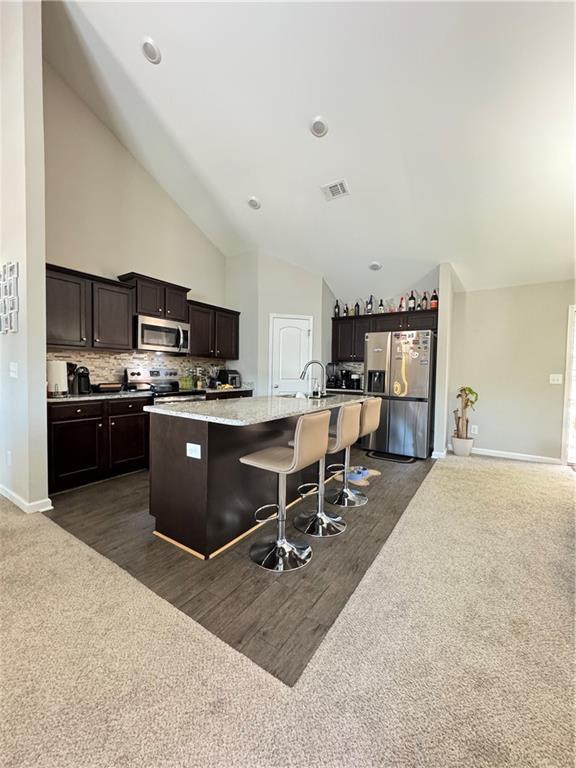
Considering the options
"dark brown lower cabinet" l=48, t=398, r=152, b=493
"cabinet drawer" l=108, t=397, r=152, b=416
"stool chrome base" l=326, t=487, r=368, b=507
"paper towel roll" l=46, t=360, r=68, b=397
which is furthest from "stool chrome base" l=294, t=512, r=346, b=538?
"paper towel roll" l=46, t=360, r=68, b=397

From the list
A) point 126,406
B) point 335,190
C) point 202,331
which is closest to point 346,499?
point 126,406

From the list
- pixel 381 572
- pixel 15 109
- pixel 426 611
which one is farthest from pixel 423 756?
pixel 15 109

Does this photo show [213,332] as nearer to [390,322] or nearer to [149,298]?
[149,298]

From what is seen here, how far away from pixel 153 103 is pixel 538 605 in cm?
559

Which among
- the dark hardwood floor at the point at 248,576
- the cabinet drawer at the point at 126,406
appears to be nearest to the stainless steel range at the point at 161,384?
the cabinet drawer at the point at 126,406

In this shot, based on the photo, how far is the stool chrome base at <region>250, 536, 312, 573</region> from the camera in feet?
6.96

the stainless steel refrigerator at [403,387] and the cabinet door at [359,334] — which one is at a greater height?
the cabinet door at [359,334]

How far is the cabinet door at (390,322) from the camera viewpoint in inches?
220

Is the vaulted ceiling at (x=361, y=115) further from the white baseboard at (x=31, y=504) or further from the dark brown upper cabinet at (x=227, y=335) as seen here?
the white baseboard at (x=31, y=504)

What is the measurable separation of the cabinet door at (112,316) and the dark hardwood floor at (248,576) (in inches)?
71.2

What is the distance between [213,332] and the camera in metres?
5.36

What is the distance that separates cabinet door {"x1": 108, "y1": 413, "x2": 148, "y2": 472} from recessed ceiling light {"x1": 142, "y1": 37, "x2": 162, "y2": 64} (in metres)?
3.65

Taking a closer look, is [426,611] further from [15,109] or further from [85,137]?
[85,137]

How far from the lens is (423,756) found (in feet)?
3.59
